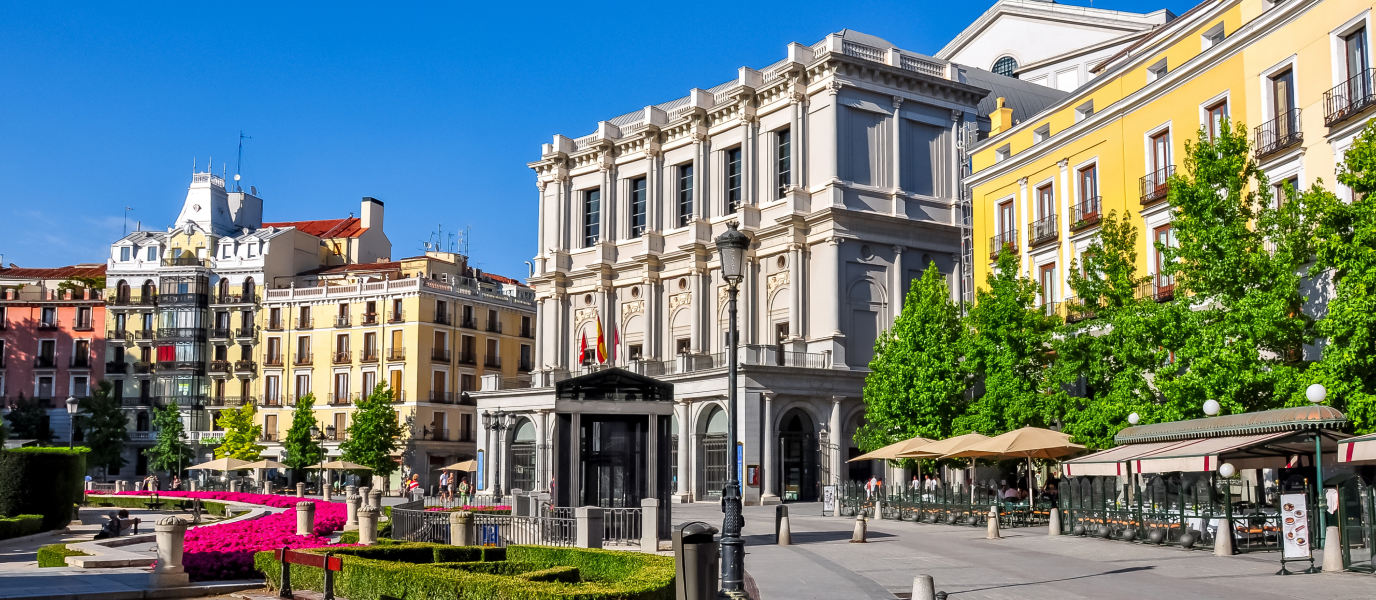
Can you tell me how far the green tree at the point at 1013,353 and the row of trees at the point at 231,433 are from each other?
44.3 metres

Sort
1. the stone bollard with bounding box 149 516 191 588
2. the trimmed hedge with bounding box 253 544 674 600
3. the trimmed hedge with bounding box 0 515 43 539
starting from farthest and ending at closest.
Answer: the trimmed hedge with bounding box 0 515 43 539
the stone bollard with bounding box 149 516 191 588
the trimmed hedge with bounding box 253 544 674 600

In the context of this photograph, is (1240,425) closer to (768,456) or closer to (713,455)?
(768,456)

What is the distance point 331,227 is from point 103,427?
2283 cm

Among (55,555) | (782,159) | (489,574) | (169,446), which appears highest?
(782,159)

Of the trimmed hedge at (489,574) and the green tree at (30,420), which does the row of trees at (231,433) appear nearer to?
the green tree at (30,420)

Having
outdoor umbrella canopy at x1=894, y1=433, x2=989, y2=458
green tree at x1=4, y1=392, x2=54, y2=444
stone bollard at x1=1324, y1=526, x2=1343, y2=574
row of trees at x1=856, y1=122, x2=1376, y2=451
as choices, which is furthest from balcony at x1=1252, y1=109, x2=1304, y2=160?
green tree at x1=4, y1=392, x2=54, y2=444

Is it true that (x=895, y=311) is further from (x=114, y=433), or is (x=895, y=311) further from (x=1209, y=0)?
(x=114, y=433)

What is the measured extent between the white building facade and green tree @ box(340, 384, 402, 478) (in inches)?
386

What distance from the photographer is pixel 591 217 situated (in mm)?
69188

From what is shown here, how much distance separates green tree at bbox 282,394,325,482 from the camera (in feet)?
246

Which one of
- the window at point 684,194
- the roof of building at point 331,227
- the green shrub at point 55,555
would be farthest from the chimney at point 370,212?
the green shrub at point 55,555

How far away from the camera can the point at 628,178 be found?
66.6m

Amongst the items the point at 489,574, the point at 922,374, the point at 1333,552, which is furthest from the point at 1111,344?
the point at 489,574

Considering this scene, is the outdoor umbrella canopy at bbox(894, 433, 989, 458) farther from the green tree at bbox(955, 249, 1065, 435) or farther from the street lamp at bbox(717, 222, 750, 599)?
the street lamp at bbox(717, 222, 750, 599)
